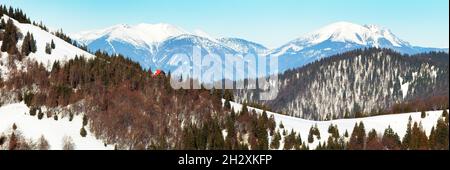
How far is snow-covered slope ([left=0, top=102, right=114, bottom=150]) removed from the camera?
567 ft

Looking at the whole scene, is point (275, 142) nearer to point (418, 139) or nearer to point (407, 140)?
point (407, 140)

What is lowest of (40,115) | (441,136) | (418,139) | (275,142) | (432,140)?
(275,142)

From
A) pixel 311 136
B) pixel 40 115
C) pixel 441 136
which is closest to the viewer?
pixel 441 136

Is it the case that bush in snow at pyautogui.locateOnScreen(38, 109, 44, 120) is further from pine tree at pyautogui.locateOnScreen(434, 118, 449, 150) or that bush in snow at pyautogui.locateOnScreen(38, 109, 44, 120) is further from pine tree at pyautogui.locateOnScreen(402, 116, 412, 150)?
pine tree at pyautogui.locateOnScreen(434, 118, 449, 150)

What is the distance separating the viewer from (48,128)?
586ft

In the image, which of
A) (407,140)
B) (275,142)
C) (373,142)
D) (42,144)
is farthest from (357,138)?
(42,144)

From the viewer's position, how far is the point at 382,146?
177250 mm

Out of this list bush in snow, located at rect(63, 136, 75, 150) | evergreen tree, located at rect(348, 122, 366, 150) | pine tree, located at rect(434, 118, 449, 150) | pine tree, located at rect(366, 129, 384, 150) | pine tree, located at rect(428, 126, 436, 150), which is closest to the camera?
bush in snow, located at rect(63, 136, 75, 150)

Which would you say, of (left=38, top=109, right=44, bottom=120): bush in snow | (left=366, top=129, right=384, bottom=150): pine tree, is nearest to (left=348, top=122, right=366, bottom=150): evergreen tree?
(left=366, top=129, right=384, bottom=150): pine tree

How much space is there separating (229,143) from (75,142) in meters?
44.4

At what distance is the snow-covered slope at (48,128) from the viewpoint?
172750mm

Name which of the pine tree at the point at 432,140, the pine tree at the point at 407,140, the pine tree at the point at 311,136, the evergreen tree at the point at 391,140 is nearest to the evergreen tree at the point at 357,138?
the evergreen tree at the point at 391,140
